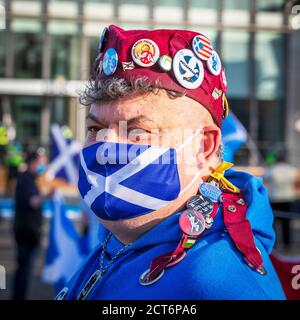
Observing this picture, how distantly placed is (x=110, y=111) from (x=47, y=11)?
3456 mm

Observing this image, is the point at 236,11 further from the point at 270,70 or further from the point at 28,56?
the point at 28,56

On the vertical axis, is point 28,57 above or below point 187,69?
above

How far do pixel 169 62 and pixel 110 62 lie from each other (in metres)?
0.13

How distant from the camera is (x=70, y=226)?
4438 mm

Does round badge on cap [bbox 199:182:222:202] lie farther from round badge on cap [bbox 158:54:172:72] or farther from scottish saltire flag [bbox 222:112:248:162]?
Answer: scottish saltire flag [bbox 222:112:248:162]

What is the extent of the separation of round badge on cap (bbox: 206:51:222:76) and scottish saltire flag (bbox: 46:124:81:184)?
5869mm

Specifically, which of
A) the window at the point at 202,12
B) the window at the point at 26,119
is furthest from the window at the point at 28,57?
the window at the point at 202,12

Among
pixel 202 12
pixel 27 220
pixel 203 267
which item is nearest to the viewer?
pixel 203 267

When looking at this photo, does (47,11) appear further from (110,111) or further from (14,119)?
(14,119)

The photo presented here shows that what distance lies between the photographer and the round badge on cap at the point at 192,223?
3.67 feet

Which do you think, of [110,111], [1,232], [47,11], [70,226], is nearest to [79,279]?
[110,111]

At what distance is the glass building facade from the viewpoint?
2.55 meters

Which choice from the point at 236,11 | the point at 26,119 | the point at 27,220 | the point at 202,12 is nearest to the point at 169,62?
the point at 202,12

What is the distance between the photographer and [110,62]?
3.97 feet
